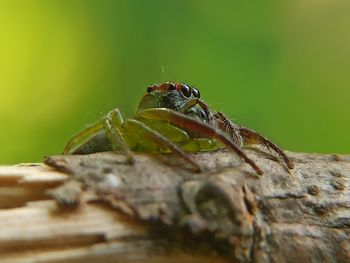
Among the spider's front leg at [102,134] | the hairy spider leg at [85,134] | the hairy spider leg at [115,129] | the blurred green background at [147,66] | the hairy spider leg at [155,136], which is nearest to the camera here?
the hairy spider leg at [155,136]

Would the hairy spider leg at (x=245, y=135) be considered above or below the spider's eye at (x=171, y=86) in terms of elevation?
below

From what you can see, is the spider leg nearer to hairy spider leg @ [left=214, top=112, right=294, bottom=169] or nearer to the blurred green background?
hairy spider leg @ [left=214, top=112, right=294, bottom=169]

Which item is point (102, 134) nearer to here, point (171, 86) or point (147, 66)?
point (171, 86)

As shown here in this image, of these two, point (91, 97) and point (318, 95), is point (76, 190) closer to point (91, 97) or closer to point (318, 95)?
point (91, 97)

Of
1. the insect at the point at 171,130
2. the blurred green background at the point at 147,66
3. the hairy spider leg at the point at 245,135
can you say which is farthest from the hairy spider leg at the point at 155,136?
the blurred green background at the point at 147,66

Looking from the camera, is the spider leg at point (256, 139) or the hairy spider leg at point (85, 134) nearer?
the spider leg at point (256, 139)

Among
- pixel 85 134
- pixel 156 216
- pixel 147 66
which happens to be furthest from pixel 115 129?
pixel 147 66

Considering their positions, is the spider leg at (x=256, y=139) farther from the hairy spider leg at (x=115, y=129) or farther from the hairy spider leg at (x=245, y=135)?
the hairy spider leg at (x=115, y=129)

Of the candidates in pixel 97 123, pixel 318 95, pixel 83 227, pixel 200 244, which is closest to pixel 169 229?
pixel 200 244
